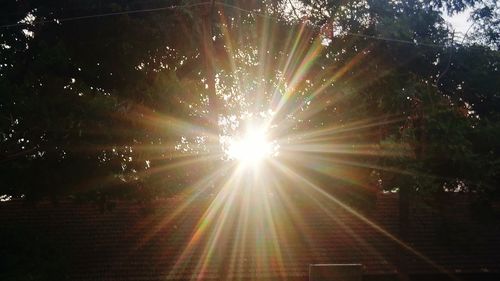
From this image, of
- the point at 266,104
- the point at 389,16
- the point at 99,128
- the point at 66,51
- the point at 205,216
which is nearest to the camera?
the point at 99,128

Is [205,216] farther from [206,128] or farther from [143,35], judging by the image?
[143,35]

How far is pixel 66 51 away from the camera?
12539 millimetres

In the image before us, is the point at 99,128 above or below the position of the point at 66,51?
below

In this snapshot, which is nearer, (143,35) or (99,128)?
(99,128)

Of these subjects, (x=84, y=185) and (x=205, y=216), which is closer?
(x=84, y=185)

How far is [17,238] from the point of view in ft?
41.8

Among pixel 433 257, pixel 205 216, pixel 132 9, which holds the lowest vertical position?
pixel 433 257

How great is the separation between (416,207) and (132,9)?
35.0ft

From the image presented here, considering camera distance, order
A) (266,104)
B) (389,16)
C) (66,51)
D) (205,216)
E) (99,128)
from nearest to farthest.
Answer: (99,128) → (66,51) → (266,104) → (389,16) → (205,216)

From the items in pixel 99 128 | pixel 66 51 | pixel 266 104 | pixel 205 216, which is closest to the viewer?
pixel 99 128

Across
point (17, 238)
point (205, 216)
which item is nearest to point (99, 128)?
point (17, 238)

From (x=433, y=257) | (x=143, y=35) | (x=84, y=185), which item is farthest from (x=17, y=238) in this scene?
(x=433, y=257)

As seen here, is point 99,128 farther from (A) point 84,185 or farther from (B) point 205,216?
(B) point 205,216

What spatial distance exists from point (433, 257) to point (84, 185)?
11732 mm
